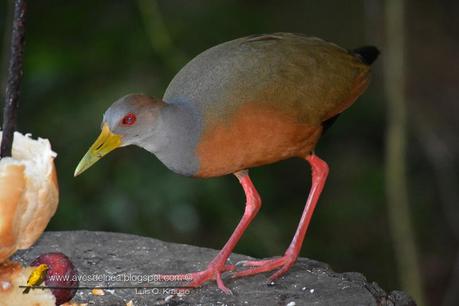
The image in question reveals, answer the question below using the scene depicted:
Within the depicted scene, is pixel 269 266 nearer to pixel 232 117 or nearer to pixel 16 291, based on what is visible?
pixel 232 117

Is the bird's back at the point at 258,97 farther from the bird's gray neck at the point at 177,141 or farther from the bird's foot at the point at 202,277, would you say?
the bird's foot at the point at 202,277

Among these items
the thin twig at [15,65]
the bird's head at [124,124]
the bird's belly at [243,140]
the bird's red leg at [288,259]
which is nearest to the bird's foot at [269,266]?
the bird's red leg at [288,259]

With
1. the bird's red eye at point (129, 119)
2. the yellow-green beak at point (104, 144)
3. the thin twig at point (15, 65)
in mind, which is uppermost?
the thin twig at point (15, 65)

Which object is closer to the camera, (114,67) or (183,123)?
(183,123)

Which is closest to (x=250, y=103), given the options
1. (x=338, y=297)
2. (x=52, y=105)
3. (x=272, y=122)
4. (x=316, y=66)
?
(x=272, y=122)

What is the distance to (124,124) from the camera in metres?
4.50

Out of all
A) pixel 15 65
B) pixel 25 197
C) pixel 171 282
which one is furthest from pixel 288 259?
pixel 15 65

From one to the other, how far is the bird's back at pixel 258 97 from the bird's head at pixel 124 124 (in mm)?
230

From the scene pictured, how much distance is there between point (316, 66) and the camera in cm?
505

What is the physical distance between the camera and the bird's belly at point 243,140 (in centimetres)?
464

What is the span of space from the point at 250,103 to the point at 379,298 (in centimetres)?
107

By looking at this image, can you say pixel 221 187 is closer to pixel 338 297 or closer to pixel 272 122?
pixel 272 122

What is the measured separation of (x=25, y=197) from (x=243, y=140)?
3.81ft

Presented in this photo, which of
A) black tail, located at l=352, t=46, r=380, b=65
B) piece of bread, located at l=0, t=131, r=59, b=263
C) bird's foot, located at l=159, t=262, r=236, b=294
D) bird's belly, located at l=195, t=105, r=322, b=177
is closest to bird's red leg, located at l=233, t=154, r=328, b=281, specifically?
bird's foot, located at l=159, t=262, r=236, b=294
